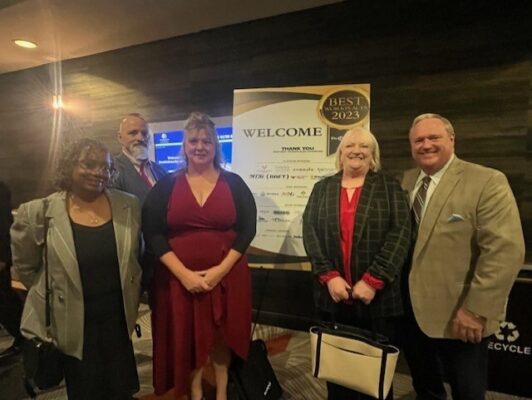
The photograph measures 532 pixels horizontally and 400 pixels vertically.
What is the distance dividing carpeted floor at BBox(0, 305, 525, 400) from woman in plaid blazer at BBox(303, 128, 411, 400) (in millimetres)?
552

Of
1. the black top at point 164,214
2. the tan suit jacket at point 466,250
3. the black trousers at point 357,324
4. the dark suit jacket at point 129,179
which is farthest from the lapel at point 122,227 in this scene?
the tan suit jacket at point 466,250

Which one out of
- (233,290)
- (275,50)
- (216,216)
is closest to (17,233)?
(216,216)

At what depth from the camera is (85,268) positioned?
4.93 ft

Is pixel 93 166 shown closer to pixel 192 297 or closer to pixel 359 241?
pixel 192 297

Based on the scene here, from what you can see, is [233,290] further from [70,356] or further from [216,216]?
[70,356]

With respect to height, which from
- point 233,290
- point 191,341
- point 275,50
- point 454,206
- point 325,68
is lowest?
point 191,341

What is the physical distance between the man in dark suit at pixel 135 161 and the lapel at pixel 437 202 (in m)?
1.48

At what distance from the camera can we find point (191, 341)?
5.80 feet

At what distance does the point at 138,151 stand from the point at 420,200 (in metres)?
1.63

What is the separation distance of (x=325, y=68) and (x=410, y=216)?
5.40ft

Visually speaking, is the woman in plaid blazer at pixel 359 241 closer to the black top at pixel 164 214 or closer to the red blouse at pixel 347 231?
the red blouse at pixel 347 231

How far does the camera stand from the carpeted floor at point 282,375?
85.2 inches

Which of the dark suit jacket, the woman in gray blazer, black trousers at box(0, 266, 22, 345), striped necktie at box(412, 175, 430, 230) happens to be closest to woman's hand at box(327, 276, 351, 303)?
striped necktie at box(412, 175, 430, 230)

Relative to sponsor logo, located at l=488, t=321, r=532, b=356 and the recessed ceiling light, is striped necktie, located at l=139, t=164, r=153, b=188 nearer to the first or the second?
the recessed ceiling light
